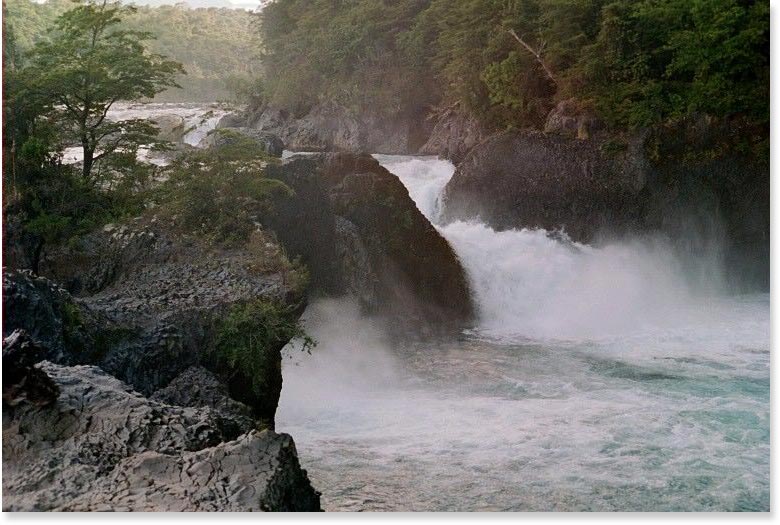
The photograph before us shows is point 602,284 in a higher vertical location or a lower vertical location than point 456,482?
higher

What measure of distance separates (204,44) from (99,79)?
90 cm

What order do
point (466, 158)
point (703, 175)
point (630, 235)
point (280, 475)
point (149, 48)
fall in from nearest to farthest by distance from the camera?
point (280, 475), point (149, 48), point (703, 175), point (630, 235), point (466, 158)

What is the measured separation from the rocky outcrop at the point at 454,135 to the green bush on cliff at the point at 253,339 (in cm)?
322

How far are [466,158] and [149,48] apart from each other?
13.6 ft

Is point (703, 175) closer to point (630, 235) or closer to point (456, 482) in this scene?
point (630, 235)

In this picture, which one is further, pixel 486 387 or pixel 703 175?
pixel 703 175

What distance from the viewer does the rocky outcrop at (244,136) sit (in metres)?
6.75

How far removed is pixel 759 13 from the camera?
16.6ft

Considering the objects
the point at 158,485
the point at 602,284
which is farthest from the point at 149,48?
the point at 602,284

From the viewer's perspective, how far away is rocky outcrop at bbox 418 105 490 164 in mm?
8617

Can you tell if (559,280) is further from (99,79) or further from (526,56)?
(99,79)

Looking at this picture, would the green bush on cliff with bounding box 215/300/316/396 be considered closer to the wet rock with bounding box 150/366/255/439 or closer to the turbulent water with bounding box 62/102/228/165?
the wet rock with bounding box 150/366/255/439

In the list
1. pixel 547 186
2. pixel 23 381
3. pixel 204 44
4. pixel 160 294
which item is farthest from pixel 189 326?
pixel 547 186

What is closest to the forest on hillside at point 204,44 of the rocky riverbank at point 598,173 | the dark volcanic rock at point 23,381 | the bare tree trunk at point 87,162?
the rocky riverbank at point 598,173
